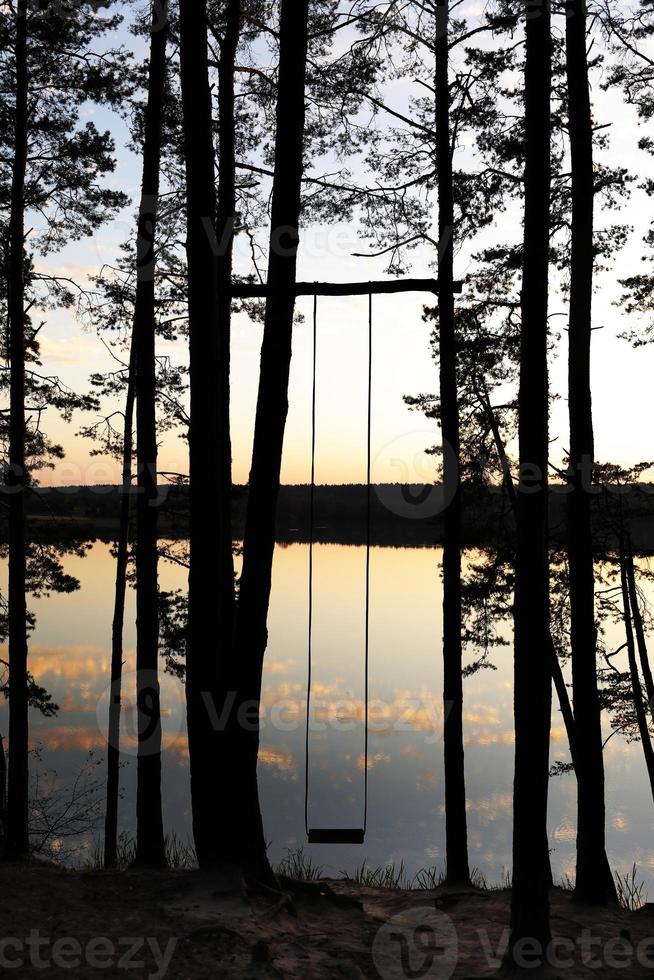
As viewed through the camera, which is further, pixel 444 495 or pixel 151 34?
pixel 151 34

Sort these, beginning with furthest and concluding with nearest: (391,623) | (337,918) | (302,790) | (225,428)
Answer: (391,623), (302,790), (225,428), (337,918)

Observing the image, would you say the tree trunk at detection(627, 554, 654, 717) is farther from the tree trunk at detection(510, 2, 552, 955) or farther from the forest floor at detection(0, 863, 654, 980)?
the tree trunk at detection(510, 2, 552, 955)

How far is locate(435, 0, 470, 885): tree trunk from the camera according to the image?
710 cm

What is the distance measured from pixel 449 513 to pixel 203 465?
2746mm

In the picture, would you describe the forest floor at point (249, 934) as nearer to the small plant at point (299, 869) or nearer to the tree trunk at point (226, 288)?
the tree trunk at point (226, 288)

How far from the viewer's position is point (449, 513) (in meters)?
7.24

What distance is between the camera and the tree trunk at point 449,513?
7102 millimetres

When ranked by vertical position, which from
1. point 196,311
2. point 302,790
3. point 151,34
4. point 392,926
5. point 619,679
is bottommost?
point 302,790

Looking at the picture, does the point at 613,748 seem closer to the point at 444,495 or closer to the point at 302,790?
the point at 302,790

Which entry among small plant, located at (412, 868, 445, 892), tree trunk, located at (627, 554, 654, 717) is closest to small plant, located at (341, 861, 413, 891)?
small plant, located at (412, 868, 445, 892)

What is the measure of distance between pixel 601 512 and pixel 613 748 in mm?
11777

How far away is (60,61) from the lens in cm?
873

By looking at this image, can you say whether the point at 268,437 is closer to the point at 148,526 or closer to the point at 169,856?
the point at 148,526

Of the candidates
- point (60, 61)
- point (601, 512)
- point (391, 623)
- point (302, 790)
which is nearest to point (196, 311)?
point (60, 61)
